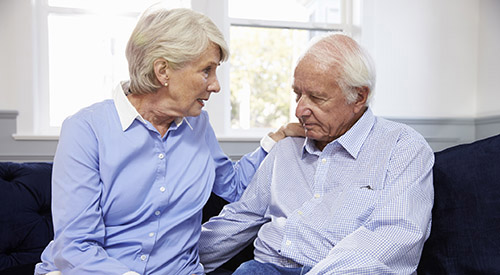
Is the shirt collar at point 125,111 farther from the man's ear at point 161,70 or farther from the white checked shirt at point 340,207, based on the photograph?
the white checked shirt at point 340,207

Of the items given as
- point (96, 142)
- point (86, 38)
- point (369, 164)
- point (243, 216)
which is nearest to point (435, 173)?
point (369, 164)

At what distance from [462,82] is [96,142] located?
2.91 metres

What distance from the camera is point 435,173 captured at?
1450mm

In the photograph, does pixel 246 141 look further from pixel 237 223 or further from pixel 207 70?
pixel 207 70

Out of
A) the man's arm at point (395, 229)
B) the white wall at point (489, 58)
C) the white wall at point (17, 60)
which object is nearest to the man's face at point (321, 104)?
the man's arm at point (395, 229)

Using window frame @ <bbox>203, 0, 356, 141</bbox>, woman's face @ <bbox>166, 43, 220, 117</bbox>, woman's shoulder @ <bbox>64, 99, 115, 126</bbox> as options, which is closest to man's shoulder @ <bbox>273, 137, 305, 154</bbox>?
woman's face @ <bbox>166, 43, 220, 117</bbox>

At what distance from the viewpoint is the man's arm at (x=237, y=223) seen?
5.10 ft

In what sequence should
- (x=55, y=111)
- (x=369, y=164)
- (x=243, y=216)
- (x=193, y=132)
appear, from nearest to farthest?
(x=369, y=164)
(x=193, y=132)
(x=243, y=216)
(x=55, y=111)

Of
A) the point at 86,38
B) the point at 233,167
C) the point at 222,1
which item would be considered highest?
the point at 222,1

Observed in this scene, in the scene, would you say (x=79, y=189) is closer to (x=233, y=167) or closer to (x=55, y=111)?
(x=233, y=167)

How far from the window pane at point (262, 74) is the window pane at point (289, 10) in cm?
9

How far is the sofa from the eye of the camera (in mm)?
1267

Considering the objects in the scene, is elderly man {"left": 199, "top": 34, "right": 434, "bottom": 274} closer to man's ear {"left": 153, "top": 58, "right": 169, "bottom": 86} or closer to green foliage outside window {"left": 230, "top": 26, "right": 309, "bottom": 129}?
man's ear {"left": 153, "top": 58, "right": 169, "bottom": 86}

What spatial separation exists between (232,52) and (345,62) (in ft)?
6.00
